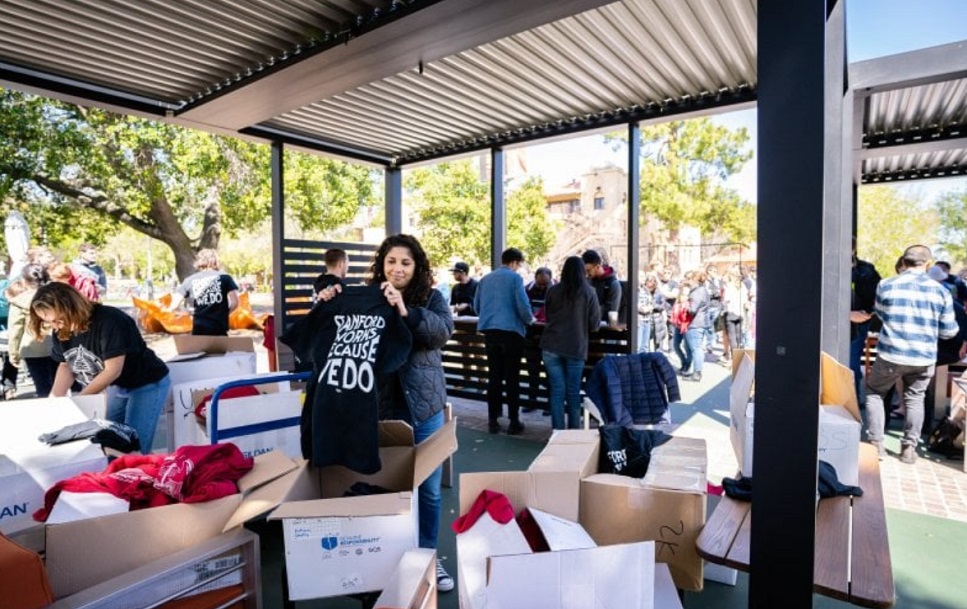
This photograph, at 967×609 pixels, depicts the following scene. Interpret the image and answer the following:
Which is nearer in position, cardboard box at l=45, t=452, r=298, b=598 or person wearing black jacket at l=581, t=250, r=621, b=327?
cardboard box at l=45, t=452, r=298, b=598

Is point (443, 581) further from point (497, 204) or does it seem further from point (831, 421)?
point (497, 204)

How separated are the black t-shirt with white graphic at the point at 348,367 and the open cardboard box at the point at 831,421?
56.9 inches

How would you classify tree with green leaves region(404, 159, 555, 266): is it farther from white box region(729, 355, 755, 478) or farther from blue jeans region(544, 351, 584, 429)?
white box region(729, 355, 755, 478)

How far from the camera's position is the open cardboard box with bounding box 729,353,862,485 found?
7.37ft

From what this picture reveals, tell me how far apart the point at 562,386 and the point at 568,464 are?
282 cm

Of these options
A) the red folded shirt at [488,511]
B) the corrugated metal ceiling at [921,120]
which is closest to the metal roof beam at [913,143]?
the corrugated metal ceiling at [921,120]

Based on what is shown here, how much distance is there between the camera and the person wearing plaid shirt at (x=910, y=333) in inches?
172

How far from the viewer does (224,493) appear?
212 centimetres

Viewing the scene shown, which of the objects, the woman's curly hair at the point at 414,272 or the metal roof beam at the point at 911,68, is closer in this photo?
the woman's curly hair at the point at 414,272

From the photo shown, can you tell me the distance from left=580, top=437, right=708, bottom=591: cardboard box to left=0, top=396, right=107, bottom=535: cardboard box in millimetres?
2239

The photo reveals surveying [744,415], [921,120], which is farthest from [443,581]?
[921,120]

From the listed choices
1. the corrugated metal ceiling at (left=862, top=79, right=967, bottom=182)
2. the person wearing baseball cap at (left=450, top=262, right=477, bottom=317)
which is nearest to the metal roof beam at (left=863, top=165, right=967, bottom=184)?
the corrugated metal ceiling at (left=862, top=79, right=967, bottom=182)

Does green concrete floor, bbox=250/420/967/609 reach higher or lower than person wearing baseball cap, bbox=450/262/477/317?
lower

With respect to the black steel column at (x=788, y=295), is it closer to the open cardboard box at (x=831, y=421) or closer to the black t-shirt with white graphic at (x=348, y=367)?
the open cardboard box at (x=831, y=421)
